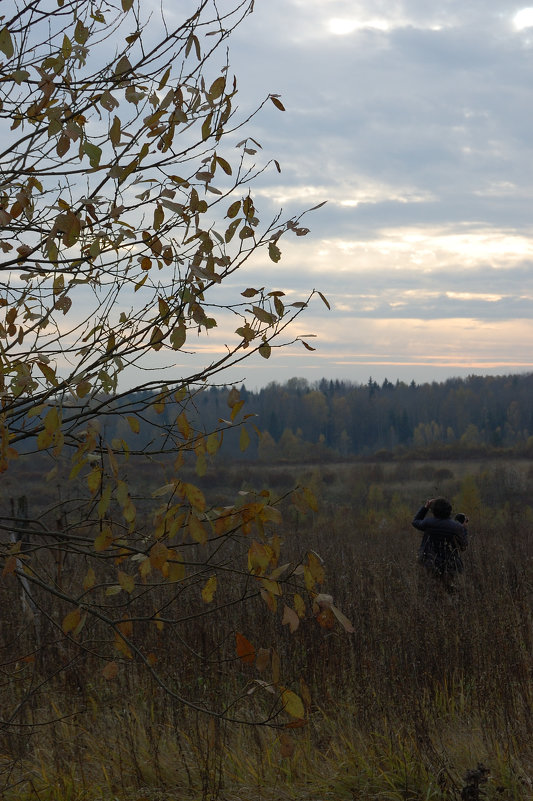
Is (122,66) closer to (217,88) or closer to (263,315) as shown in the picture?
(217,88)

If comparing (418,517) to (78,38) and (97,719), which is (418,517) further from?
(78,38)

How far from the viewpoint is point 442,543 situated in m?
7.56

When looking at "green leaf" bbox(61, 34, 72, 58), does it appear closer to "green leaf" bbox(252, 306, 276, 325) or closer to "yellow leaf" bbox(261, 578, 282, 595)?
"green leaf" bbox(252, 306, 276, 325)

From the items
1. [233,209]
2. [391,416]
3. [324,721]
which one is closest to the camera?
[233,209]

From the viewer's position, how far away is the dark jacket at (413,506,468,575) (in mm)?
7363

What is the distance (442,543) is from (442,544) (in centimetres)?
1

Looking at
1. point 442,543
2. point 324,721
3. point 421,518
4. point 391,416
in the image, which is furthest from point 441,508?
point 391,416

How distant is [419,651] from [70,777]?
2572mm

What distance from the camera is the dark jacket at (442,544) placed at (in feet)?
24.2

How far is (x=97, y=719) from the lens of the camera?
5035 millimetres

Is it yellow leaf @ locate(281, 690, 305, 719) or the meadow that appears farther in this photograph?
the meadow

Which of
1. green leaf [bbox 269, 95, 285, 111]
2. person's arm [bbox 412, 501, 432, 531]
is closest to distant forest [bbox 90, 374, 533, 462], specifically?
person's arm [bbox 412, 501, 432, 531]

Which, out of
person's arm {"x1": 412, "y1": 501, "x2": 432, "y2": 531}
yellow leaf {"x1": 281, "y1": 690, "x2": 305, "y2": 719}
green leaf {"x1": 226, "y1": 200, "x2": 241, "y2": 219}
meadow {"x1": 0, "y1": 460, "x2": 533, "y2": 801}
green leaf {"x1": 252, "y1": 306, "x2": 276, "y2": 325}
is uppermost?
green leaf {"x1": 226, "y1": 200, "x2": 241, "y2": 219}

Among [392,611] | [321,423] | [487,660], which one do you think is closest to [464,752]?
[487,660]
